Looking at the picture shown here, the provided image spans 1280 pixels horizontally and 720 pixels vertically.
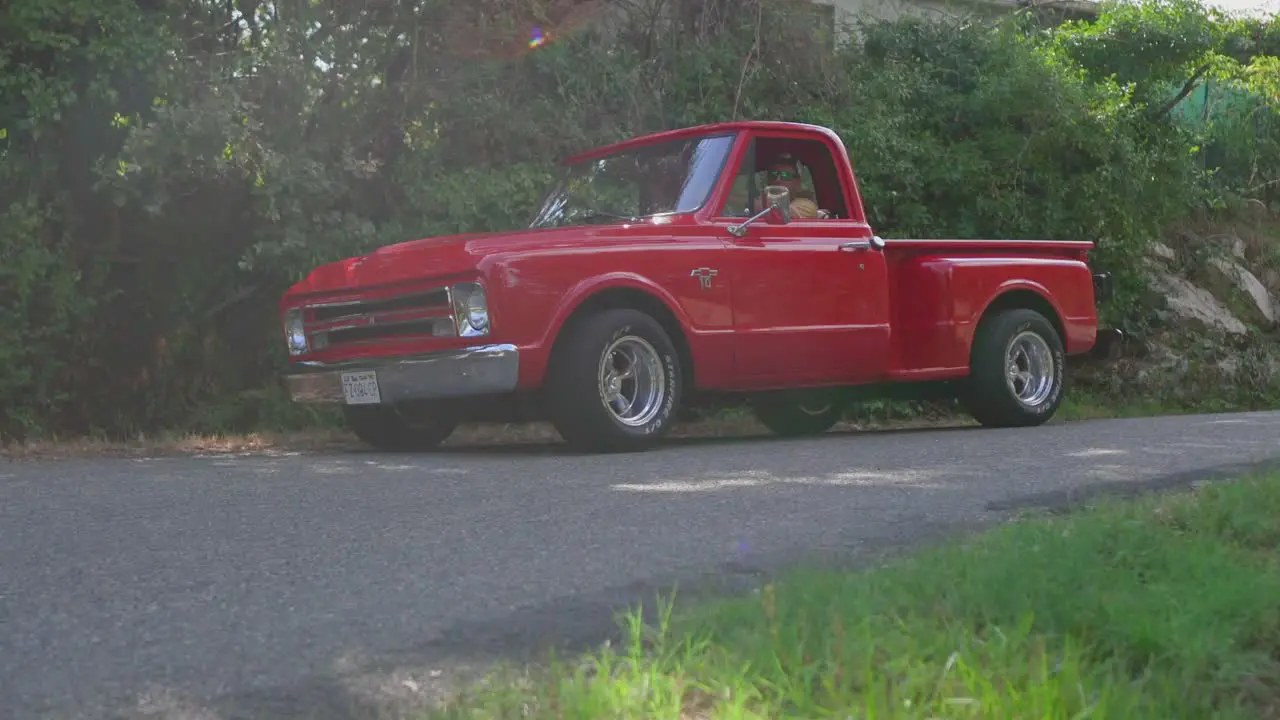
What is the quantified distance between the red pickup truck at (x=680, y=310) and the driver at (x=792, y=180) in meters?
0.01

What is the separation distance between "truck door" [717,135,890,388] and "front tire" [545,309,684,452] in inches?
25.0

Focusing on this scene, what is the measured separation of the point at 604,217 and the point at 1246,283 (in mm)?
11613

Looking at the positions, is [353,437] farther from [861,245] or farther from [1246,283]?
[1246,283]

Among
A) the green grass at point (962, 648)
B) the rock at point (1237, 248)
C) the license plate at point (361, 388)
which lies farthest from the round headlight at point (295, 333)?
the rock at point (1237, 248)

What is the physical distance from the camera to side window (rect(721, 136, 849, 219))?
28.9 feet

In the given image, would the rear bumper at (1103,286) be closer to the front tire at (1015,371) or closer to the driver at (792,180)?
the front tire at (1015,371)

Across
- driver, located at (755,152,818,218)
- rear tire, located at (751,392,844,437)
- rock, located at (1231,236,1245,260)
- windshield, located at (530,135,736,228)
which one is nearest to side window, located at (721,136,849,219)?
driver, located at (755,152,818,218)

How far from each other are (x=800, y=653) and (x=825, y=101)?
1063 cm

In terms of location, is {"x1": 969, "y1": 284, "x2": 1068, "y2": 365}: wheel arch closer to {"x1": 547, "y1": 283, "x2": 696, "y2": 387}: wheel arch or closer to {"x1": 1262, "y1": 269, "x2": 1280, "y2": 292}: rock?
{"x1": 547, "y1": 283, "x2": 696, "y2": 387}: wheel arch

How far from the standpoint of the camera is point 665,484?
6105 mm

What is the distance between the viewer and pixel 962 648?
3076mm

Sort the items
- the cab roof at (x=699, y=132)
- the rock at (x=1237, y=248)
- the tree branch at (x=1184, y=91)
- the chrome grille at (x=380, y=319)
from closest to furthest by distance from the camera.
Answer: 1. the chrome grille at (x=380, y=319)
2. the cab roof at (x=699, y=132)
3. the tree branch at (x=1184, y=91)
4. the rock at (x=1237, y=248)

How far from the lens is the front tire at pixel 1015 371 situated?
32.6ft

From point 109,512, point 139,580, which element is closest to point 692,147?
point 109,512
